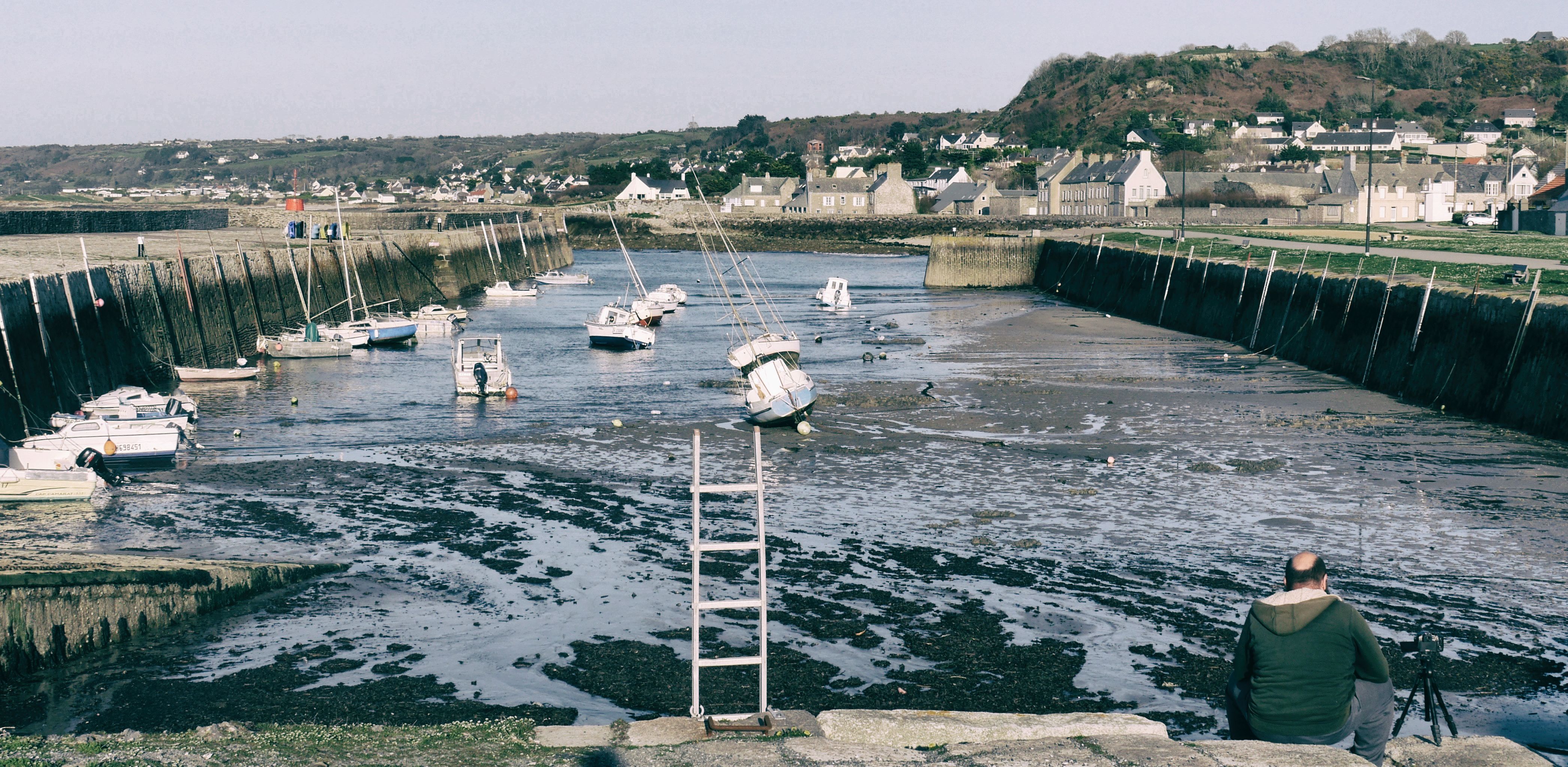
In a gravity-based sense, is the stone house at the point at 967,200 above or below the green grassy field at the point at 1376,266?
below

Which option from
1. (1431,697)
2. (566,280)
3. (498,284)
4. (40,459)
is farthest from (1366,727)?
(566,280)

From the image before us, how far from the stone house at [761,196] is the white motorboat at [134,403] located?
145896 mm

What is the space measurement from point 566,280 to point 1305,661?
92744mm

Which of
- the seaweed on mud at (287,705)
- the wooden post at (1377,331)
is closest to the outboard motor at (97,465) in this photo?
the seaweed on mud at (287,705)

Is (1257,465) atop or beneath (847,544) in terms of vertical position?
beneath

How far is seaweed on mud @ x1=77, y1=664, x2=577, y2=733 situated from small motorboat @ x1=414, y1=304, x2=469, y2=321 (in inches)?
1934

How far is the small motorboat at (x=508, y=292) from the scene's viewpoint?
85812 millimetres

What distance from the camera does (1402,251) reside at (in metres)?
57.5

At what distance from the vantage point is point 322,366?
49.1 meters

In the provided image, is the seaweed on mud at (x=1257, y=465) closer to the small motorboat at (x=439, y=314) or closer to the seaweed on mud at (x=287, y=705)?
the seaweed on mud at (x=287, y=705)

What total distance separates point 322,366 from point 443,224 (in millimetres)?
65591

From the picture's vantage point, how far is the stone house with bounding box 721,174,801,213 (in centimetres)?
17875

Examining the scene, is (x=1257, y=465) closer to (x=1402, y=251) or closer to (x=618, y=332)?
(x=618, y=332)

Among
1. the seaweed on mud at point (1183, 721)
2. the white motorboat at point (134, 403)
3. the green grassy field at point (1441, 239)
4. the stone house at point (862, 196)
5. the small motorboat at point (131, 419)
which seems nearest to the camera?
the seaweed on mud at point (1183, 721)
